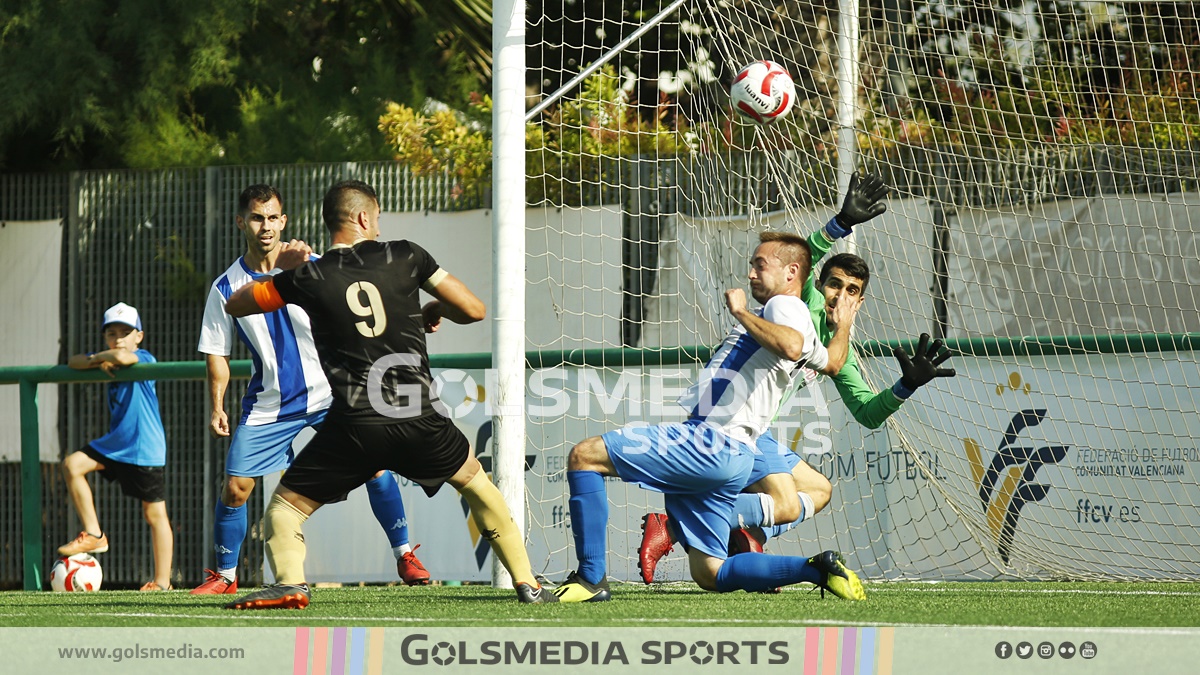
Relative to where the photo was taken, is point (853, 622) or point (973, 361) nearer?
point (853, 622)

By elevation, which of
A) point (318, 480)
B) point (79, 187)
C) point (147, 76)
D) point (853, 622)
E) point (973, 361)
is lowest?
point (853, 622)

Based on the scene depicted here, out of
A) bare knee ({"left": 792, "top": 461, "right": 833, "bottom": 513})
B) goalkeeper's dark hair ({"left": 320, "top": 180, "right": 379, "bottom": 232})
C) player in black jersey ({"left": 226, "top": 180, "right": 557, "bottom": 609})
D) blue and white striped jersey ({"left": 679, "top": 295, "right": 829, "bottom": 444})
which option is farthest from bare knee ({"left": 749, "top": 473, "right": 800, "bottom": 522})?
goalkeeper's dark hair ({"left": 320, "top": 180, "right": 379, "bottom": 232})

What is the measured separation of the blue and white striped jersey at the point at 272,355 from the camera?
6617 mm

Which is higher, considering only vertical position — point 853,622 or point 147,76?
point 147,76

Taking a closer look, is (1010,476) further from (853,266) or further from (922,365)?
(922,365)

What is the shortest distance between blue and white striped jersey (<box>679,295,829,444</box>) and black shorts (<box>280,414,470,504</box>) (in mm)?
1059

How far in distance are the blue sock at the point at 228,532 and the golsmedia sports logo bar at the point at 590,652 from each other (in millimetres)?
2943

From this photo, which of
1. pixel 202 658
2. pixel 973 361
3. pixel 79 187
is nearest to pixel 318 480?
pixel 202 658

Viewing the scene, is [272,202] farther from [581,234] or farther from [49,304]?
[49,304]

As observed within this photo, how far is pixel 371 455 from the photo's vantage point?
5.06m

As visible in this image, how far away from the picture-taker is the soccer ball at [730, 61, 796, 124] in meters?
7.08

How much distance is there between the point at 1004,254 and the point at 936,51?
151cm

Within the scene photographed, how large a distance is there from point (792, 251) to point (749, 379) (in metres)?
0.56

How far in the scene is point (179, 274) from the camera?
34.2 ft
